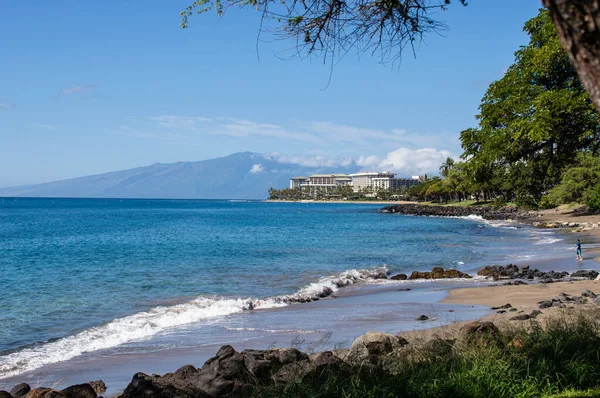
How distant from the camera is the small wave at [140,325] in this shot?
→ 11891mm

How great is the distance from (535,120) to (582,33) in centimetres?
893

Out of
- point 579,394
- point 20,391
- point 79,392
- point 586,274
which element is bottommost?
point 586,274

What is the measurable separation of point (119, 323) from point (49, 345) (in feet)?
8.41

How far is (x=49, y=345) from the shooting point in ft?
43.1

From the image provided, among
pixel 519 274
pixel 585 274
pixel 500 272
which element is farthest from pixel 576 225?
pixel 585 274

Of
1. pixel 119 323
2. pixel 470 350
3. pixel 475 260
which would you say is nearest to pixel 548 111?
pixel 470 350

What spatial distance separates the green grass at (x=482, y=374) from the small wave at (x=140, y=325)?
7.55 metres

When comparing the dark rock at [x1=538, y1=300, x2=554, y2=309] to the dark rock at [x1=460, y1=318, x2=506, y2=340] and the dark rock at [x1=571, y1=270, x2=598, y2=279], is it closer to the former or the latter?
the dark rock at [x1=460, y1=318, x2=506, y2=340]

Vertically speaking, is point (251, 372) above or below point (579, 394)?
below

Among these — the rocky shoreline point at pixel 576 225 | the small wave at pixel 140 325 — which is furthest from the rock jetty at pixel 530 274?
the rocky shoreline point at pixel 576 225

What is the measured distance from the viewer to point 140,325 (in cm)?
1513

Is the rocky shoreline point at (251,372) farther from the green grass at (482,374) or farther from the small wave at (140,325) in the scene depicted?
the small wave at (140,325)

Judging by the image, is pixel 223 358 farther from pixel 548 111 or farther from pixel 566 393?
pixel 548 111

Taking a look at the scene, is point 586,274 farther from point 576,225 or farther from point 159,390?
point 576,225
